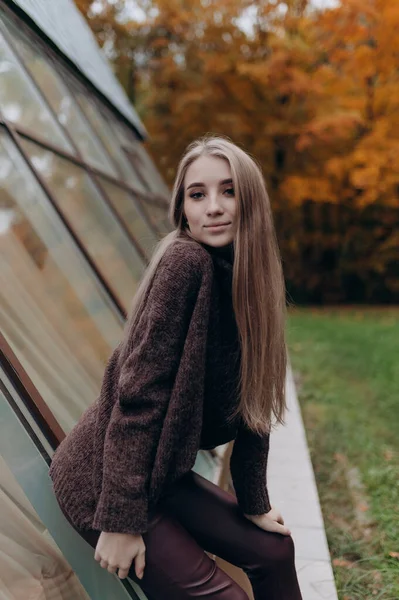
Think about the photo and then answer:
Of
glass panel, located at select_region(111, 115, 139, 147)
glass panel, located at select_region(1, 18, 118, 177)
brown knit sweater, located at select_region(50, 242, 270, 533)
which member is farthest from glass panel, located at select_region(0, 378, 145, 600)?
glass panel, located at select_region(111, 115, 139, 147)

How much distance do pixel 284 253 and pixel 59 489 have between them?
15.4m

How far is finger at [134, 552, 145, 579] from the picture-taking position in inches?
60.9

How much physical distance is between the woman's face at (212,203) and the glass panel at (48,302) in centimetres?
89

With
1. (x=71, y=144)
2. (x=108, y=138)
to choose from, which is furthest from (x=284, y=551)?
(x=108, y=138)

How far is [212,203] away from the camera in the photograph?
1.74m

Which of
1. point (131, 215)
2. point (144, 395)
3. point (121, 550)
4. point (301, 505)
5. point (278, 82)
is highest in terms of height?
point (278, 82)

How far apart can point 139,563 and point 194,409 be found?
0.42 meters

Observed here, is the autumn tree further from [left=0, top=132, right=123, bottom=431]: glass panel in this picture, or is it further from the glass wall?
[left=0, top=132, right=123, bottom=431]: glass panel

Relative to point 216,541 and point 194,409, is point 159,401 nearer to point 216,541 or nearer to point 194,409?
point 194,409

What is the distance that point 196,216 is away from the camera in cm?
177

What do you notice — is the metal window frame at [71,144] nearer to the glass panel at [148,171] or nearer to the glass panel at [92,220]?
the glass panel at [92,220]

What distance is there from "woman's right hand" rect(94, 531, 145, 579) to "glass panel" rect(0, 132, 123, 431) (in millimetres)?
753

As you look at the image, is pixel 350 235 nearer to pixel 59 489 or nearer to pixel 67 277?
pixel 67 277

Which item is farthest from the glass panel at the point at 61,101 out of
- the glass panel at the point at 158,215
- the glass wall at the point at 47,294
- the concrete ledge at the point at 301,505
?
the concrete ledge at the point at 301,505
